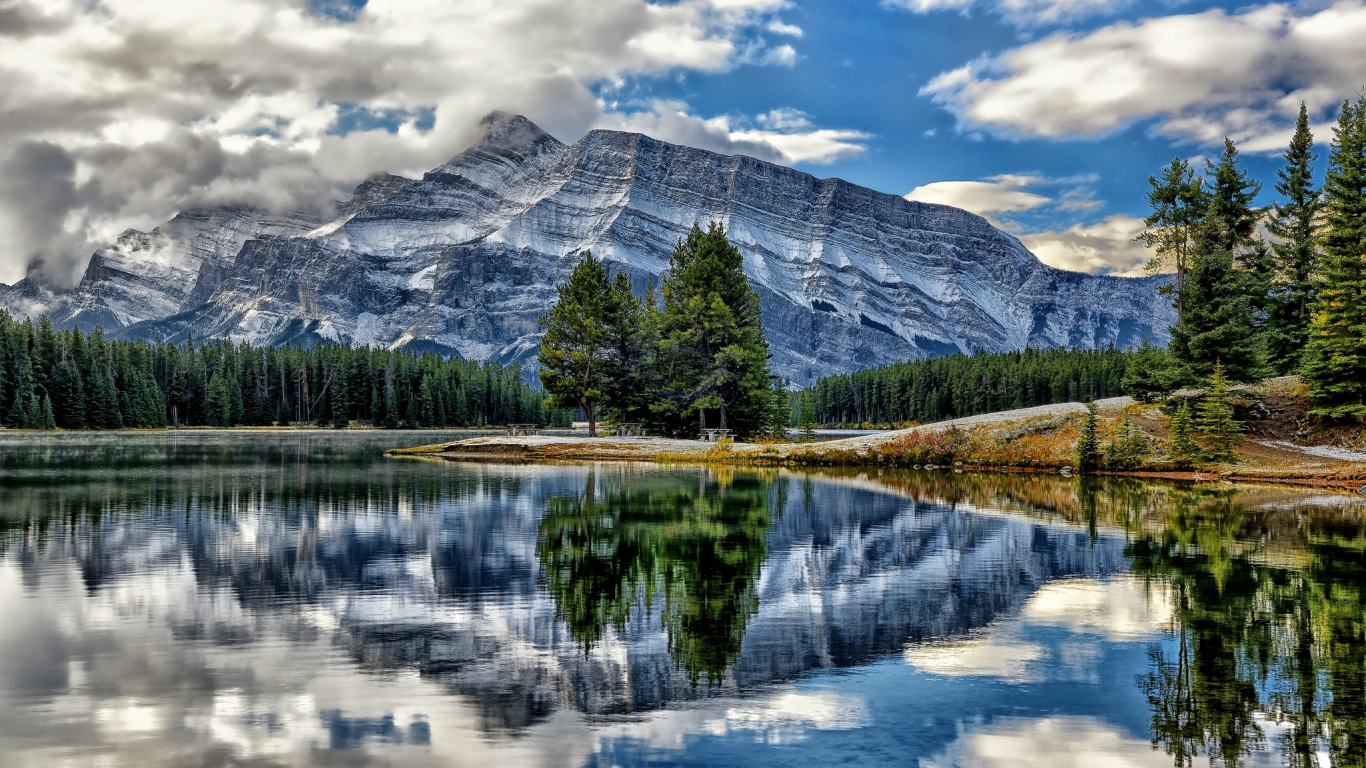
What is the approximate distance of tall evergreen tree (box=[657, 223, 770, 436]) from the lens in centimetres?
6812

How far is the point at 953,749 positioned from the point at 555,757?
399 centimetres

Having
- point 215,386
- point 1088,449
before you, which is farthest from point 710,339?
point 215,386

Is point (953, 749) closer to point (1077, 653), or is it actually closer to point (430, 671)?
point (1077, 653)

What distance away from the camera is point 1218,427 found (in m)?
45.7

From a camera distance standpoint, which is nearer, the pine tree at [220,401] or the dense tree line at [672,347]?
the dense tree line at [672,347]

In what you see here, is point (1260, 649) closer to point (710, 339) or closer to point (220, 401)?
point (710, 339)

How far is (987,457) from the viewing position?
2076 inches

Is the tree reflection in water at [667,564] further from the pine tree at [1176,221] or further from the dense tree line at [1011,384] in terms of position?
the dense tree line at [1011,384]

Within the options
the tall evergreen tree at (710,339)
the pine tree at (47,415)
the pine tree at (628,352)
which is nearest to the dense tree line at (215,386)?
the pine tree at (47,415)

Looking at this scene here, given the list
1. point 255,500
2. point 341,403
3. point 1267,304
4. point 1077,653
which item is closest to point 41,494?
point 255,500

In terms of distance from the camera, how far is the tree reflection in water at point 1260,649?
9742mm

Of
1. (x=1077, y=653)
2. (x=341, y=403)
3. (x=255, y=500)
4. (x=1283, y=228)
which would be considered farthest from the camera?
(x=341, y=403)

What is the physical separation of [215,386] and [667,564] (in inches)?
6841

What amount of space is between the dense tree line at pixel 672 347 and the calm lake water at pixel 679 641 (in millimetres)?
41342
